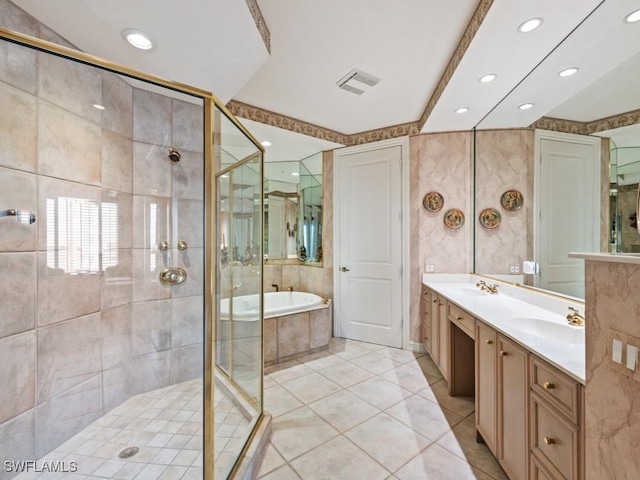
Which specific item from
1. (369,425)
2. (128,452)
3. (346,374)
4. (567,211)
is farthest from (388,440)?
(567,211)

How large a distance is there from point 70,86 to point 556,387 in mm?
2865

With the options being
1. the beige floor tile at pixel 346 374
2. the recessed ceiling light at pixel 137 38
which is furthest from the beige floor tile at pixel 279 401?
the recessed ceiling light at pixel 137 38

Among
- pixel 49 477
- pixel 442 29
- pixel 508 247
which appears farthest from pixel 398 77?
pixel 49 477

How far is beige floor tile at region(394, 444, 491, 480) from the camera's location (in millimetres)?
1501

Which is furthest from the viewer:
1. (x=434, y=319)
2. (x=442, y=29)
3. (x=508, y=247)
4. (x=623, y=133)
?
(x=434, y=319)

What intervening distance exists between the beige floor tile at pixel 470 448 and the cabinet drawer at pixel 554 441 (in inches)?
19.8

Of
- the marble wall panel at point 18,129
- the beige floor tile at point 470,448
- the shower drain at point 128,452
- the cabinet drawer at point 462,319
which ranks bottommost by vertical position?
the beige floor tile at point 470,448

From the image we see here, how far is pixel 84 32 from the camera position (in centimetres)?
153

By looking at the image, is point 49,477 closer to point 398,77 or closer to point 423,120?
point 398,77

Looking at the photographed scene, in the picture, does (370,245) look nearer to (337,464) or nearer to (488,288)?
(488,288)

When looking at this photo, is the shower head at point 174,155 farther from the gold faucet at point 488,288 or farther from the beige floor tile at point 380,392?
the gold faucet at point 488,288

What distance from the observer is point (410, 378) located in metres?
2.59

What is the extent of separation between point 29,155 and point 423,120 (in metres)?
3.15

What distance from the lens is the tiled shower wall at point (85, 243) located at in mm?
1375
